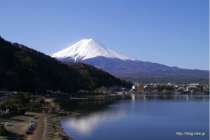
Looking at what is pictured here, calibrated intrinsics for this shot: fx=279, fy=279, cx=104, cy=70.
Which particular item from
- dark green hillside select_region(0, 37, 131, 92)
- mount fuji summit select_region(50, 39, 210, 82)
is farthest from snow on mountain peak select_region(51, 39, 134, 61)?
dark green hillside select_region(0, 37, 131, 92)

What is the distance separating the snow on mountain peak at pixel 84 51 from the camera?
555 ft

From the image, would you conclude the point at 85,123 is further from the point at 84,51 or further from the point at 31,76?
the point at 84,51

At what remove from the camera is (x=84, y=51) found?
173m

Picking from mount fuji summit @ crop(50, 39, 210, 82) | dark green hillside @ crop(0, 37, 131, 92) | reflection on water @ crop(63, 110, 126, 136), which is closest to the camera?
reflection on water @ crop(63, 110, 126, 136)

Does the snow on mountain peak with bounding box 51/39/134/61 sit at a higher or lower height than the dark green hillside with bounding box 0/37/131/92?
higher

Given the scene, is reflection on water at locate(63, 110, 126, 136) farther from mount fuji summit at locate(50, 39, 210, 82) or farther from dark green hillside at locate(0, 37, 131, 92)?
mount fuji summit at locate(50, 39, 210, 82)

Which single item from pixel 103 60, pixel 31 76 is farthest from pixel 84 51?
pixel 31 76

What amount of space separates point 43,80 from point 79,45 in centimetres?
13901

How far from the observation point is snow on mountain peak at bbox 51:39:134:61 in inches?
6663

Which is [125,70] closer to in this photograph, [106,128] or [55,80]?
[55,80]

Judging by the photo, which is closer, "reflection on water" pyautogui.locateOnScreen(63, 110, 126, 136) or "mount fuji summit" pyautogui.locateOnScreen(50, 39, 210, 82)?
"reflection on water" pyautogui.locateOnScreen(63, 110, 126, 136)

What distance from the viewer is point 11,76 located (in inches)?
1548

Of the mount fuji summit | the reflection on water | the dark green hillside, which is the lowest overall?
the reflection on water

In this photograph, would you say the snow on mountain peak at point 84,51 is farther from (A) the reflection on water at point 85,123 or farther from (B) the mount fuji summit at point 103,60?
(A) the reflection on water at point 85,123
